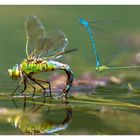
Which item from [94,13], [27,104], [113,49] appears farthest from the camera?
[94,13]

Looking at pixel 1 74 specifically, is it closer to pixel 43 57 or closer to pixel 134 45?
pixel 43 57

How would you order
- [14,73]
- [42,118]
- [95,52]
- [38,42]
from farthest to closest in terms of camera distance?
[95,52] < [38,42] < [14,73] < [42,118]

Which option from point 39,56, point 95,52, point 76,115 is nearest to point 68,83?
point 39,56

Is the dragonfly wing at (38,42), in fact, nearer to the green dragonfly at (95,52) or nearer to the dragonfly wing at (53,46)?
the dragonfly wing at (53,46)

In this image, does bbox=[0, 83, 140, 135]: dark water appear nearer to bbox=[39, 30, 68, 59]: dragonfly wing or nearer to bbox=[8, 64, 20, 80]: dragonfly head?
bbox=[8, 64, 20, 80]: dragonfly head

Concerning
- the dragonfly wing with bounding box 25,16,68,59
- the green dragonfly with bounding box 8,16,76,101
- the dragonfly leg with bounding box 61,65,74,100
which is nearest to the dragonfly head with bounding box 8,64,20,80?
the green dragonfly with bounding box 8,16,76,101

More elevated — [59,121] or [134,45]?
[134,45]

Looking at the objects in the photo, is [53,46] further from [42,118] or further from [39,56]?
[42,118]

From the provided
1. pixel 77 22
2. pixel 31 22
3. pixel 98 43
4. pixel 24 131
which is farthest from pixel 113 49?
pixel 24 131
